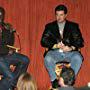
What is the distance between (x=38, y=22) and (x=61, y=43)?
813 mm

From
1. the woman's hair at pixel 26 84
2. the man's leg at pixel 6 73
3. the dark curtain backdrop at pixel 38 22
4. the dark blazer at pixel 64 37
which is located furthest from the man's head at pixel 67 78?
the dark curtain backdrop at pixel 38 22

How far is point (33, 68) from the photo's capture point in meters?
5.73

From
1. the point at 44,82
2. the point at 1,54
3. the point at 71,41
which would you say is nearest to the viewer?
the point at 1,54

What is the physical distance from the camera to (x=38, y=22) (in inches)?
227

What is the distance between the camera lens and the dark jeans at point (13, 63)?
474 cm

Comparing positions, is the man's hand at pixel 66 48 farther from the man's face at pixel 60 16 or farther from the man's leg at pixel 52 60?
the man's face at pixel 60 16

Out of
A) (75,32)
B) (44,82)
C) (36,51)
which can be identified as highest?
(75,32)

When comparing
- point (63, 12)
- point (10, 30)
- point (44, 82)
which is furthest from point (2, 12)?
point (44, 82)

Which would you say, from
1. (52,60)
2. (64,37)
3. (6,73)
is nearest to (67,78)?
(6,73)

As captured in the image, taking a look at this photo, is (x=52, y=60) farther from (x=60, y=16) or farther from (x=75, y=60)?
(x=60, y=16)

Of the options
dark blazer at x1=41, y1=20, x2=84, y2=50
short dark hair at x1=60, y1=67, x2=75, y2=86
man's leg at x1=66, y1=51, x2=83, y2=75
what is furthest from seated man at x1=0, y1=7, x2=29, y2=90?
short dark hair at x1=60, y1=67, x2=75, y2=86

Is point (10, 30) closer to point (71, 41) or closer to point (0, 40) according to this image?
point (0, 40)

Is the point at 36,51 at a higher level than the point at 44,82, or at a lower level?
higher

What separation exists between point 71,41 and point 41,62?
0.75m
